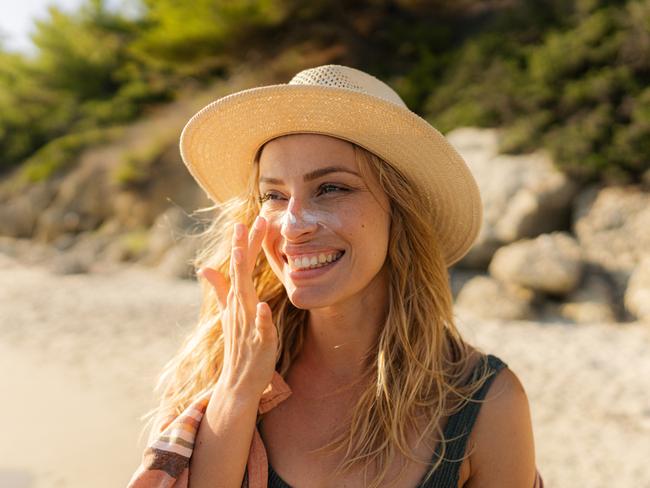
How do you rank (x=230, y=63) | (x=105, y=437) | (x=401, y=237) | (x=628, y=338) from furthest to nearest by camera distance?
(x=230, y=63) < (x=628, y=338) < (x=105, y=437) < (x=401, y=237)

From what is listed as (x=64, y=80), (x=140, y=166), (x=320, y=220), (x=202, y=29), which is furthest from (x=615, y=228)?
(x=64, y=80)

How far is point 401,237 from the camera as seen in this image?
1.98m

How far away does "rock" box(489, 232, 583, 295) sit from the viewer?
7.63 meters

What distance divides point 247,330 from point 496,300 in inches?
256

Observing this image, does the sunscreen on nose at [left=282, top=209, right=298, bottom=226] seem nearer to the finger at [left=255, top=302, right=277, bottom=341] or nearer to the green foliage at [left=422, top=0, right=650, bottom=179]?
the finger at [left=255, top=302, right=277, bottom=341]

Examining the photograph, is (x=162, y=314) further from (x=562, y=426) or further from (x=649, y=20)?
(x=649, y=20)

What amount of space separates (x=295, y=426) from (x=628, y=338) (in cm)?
590

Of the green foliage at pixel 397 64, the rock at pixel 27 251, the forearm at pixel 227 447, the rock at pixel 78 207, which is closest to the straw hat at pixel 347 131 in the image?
the forearm at pixel 227 447

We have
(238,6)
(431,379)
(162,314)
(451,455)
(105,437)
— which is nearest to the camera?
(451,455)

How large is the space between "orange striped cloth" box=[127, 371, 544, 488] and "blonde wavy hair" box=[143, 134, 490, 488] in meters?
0.15

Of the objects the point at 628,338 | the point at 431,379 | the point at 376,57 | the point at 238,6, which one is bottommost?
the point at 628,338

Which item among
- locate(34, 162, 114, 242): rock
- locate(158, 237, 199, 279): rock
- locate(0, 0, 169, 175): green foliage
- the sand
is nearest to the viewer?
the sand

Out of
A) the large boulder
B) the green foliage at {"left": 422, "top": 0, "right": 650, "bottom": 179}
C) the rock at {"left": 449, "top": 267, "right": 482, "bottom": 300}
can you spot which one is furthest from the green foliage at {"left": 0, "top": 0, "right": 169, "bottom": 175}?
the large boulder

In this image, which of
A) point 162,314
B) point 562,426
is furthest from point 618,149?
point 162,314
